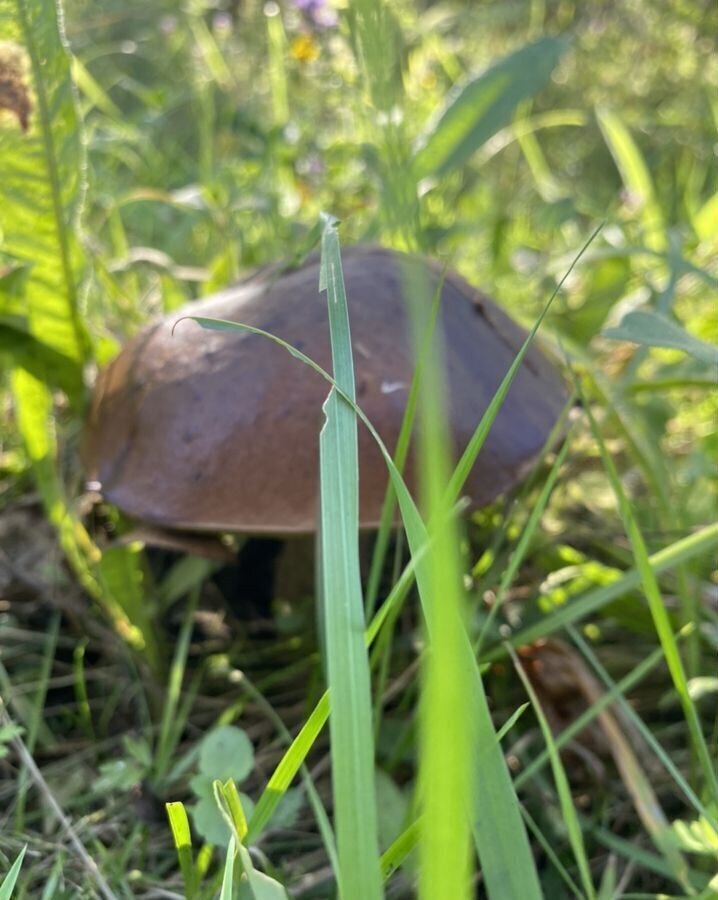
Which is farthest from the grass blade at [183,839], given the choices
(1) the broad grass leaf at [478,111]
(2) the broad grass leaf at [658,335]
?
(1) the broad grass leaf at [478,111]

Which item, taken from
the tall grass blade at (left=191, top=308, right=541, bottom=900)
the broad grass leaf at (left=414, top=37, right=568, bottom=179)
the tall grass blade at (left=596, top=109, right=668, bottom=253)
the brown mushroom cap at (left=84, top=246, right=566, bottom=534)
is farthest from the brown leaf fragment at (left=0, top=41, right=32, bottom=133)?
the tall grass blade at (left=596, top=109, right=668, bottom=253)

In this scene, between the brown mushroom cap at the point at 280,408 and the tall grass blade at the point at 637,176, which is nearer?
the brown mushroom cap at the point at 280,408

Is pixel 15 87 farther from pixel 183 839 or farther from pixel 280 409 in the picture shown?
pixel 183 839

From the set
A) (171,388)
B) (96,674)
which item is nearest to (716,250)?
(171,388)

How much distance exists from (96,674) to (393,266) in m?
0.53

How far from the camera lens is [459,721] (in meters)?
0.25

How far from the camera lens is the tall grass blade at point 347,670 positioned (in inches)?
13.1

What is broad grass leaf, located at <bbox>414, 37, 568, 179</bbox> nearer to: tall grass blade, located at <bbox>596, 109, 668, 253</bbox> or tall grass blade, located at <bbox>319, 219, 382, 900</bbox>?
tall grass blade, located at <bbox>596, 109, 668, 253</bbox>

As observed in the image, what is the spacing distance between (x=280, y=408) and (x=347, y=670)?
39 cm

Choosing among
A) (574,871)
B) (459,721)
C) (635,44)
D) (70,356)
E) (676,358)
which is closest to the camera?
(459,721)

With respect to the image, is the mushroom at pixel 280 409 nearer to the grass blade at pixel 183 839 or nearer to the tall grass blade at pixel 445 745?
the grass blade at pixel 183 839

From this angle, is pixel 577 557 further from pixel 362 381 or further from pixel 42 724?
pixel 42 724

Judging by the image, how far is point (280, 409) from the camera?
715 mm

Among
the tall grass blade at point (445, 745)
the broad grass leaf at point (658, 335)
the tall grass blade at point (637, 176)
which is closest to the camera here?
the tall grass blade at point (445, 745)
